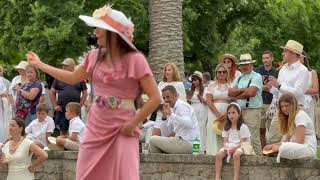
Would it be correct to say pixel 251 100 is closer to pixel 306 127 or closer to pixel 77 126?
pixel 306 127

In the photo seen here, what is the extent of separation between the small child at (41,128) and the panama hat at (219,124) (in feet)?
9.01

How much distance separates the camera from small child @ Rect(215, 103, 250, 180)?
11.2 metres

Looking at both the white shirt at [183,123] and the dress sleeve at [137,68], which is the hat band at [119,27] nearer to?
the dress sleeve at [137,68]

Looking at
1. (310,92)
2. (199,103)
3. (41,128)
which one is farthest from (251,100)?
(41,128)

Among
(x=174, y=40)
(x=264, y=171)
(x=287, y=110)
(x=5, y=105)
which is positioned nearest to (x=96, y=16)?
(x=287, y=110)

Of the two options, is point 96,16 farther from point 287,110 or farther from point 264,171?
point 264,171

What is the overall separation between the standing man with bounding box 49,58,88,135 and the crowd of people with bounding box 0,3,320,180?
19 millimetres

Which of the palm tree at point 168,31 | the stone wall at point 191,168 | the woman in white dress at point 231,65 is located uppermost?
the palm tree at point 168,31

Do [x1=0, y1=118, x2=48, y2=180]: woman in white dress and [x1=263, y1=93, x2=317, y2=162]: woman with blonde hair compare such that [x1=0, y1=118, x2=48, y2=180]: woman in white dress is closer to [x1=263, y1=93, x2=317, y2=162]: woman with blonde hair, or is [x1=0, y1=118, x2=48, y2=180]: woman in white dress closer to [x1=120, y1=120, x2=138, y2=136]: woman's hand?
[x1=263, y1=93, x2=317, y2=162]: woman with blonde hair

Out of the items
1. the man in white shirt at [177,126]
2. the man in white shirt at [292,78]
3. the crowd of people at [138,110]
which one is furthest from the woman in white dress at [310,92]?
the man in white shirt at [177,126]

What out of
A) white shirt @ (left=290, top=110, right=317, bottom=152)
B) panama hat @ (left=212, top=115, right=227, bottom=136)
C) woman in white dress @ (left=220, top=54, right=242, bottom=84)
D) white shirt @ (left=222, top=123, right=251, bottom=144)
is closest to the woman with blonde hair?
white shirt @ (left=290, top=110, right=317, bottom=152)

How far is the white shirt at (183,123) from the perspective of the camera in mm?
12102

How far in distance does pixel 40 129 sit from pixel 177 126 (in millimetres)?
2447

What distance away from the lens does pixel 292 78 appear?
11617mm
